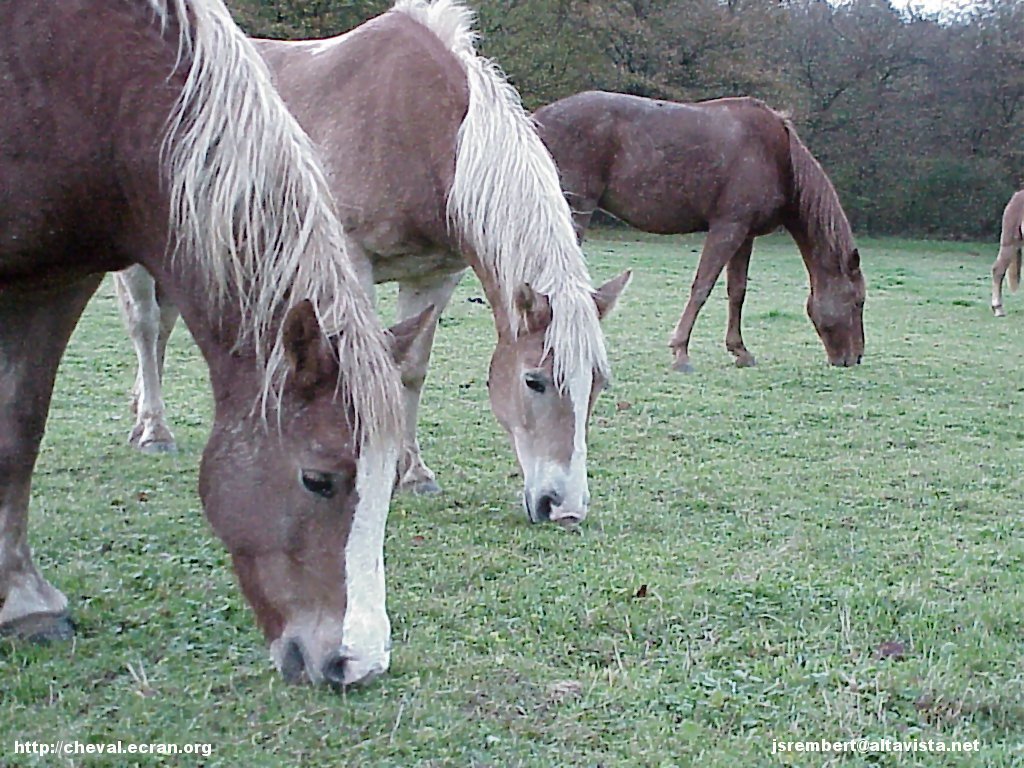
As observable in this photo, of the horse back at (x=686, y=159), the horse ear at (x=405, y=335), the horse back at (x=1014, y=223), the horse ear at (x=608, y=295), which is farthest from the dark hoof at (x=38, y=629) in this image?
the horse back at (x=1014, y=223)

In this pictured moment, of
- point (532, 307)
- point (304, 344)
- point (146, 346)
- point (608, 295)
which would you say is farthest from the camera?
point (146, 346)

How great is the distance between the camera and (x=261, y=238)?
233 cm

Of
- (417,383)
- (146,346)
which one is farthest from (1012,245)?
(146,346)

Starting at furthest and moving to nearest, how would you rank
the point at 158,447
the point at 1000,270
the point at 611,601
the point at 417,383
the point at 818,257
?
1. the point at 1000,270
2. the point at 818,257
3. the point at 158,447
4. the point at 417,383
5. the point at 611,601

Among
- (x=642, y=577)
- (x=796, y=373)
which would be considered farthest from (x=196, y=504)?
(x=796, y=373)

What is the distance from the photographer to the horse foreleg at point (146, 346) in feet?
16.8

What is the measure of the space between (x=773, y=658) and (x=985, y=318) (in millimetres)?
10614

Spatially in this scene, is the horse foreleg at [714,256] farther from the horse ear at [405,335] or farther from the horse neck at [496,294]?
the horse ear at [405,335]

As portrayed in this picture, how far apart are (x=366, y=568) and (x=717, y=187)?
6.73 m

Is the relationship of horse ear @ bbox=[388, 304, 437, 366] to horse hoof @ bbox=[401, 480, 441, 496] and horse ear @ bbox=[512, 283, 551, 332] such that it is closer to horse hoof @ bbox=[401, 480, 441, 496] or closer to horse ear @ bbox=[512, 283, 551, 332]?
horse ear @ bbox=[512, 283, 551, 332]

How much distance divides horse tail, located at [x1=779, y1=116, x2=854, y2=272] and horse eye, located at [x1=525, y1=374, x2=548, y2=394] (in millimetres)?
5057

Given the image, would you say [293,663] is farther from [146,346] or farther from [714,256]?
[714,256]

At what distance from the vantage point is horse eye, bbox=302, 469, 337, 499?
7.47ft

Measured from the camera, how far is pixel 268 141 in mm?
2379
